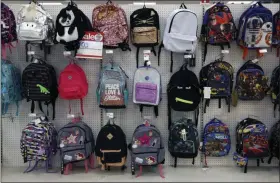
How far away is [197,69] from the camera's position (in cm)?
303

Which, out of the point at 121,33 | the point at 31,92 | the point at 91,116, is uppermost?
the point at 121,33

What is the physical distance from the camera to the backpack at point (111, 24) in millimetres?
2734

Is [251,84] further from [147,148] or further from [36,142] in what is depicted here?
[36,142]

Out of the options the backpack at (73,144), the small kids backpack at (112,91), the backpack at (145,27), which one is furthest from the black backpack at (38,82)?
the backpack at (145,27)

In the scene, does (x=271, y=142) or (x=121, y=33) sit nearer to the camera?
(x=121, y=33)

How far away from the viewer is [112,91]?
278 centimetres

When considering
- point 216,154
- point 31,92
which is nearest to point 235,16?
point 216,154

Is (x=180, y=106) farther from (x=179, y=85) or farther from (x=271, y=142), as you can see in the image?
(x=271, y=142)

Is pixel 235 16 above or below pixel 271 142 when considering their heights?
above

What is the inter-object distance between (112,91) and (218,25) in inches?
50.3

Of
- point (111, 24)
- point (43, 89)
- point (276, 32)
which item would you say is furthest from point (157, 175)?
point (276, 32)

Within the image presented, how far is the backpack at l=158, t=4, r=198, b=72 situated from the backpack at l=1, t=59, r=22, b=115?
5.32ft

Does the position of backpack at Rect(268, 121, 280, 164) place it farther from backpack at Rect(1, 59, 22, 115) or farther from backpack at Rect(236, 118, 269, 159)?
backpack at Rect(1, 59, 22, 115)

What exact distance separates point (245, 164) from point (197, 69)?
3.71 ft
